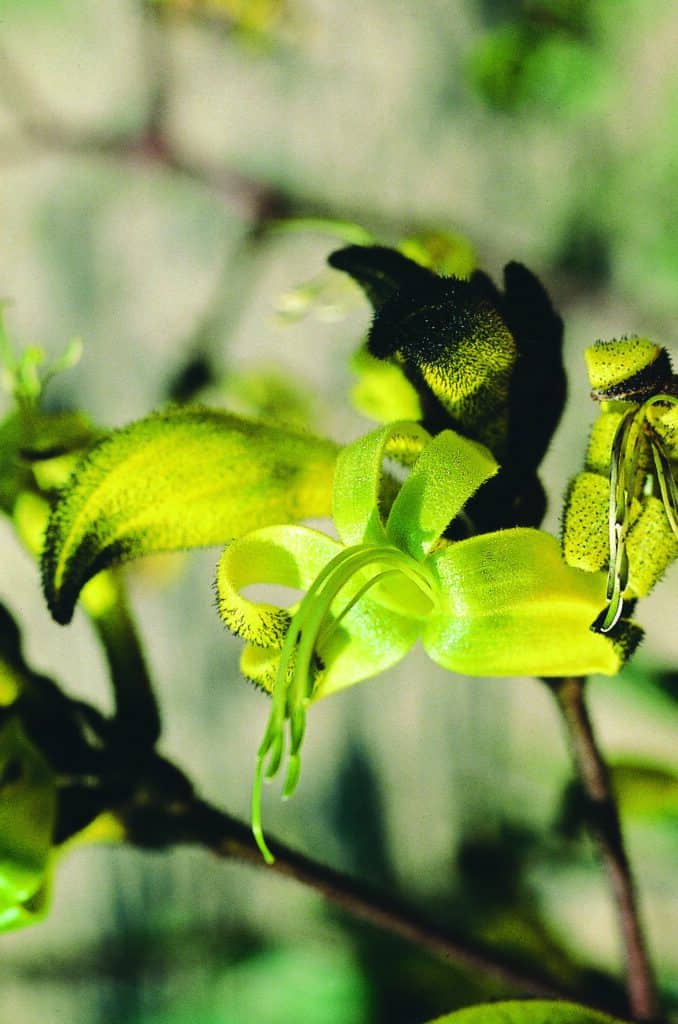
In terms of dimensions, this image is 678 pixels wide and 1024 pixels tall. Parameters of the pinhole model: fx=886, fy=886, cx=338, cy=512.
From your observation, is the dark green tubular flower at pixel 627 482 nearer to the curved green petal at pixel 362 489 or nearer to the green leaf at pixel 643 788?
the curved green petal at pixel 362 489

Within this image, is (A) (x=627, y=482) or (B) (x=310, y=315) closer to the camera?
(A) (x=627, y=482)

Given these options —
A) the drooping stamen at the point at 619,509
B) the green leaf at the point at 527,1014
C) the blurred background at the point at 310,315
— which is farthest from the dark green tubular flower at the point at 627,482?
the blurred background at the point at 310,315

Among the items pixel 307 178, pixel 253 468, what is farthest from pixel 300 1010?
pixel 307 178

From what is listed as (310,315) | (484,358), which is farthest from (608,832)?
(310,315)

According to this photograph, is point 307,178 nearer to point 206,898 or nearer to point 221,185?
point 221,185

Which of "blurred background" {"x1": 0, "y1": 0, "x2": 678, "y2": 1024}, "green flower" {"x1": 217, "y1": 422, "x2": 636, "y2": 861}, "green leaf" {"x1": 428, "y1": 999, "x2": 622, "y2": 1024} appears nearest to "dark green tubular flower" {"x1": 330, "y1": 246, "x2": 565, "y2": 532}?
"green flower" {"x1": 217, "y1": 422, "x2": 636, "y2": 861}

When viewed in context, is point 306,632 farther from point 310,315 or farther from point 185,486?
point 310,315

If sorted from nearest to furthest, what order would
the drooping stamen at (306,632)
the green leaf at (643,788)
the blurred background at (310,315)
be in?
1. the drooping stamen at (306,632)
2. the green leaf at (643,788)
3. the blurred background at (310,315)

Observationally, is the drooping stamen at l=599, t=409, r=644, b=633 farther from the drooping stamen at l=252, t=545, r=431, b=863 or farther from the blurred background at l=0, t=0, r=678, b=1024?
the blurred background at l=0, t=0, r=678, b=1024
